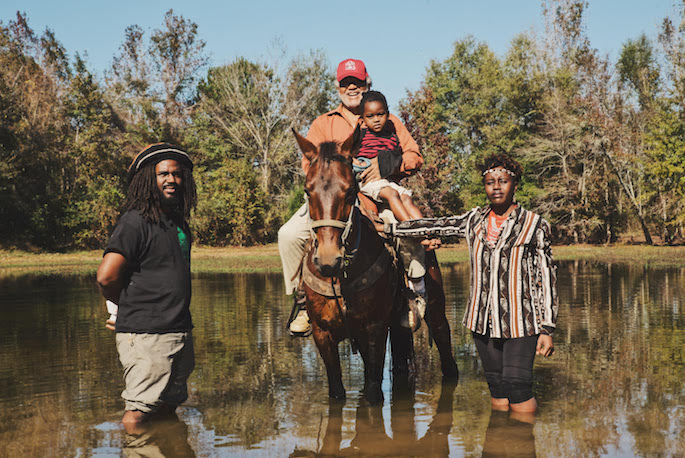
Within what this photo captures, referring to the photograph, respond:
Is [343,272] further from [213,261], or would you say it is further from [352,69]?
[213,261]

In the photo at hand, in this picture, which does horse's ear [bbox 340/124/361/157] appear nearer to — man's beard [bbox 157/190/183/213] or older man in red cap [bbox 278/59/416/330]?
older man in red cap [bbox 278/59/416/330]

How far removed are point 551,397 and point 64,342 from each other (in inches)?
291

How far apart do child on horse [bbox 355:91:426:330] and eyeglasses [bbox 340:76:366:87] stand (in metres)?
0.33

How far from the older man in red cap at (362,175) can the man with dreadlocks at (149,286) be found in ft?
4.47

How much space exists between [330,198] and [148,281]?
1.52 m

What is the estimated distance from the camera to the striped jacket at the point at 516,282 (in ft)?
17.7

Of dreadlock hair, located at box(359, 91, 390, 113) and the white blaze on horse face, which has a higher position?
dreadlock hair, located at box(359, 91, 390, 113)

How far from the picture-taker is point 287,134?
5350 cm

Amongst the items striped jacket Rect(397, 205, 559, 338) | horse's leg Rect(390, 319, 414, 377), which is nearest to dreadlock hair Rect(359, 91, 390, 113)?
striped jacket Rect(397, 205, 559, 338)

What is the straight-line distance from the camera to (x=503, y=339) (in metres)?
5.68

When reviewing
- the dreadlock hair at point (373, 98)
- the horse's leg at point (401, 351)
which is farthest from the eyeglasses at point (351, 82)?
the horse's leg at point (401, 351)

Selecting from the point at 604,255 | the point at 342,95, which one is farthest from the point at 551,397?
the point at 604,255

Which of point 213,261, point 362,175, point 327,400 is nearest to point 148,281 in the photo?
point 362,175

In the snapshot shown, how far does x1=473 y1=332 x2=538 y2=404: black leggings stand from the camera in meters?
5.48
